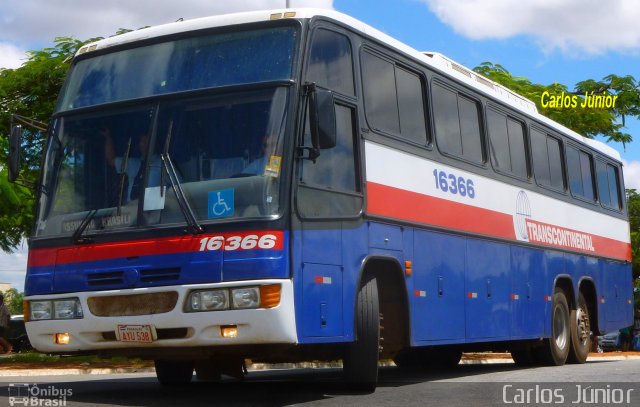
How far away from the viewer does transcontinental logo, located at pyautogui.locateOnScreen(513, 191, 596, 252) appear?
15.0 metres

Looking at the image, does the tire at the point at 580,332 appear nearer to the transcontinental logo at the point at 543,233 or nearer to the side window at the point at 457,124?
the transcontinental logo at the point at 543,233

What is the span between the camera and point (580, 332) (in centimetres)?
1781

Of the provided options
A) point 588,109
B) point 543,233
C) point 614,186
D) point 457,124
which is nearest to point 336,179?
Answer: point 457,124

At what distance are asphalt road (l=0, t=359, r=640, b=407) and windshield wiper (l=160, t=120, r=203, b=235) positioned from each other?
1.76 meters

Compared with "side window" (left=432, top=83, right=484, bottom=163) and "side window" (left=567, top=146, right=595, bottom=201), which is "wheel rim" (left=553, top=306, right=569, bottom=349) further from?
"side window" (left=432, top=83, right=484, bottom=163)

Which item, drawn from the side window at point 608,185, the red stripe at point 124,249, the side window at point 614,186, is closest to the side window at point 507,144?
the side window at point 608,185

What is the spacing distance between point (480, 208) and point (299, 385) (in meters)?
3.22

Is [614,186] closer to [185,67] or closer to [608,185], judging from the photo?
[608,185]

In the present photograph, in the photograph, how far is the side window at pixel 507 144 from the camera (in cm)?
1449

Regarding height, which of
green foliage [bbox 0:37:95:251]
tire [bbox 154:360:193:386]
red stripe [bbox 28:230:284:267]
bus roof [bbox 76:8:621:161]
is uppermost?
green foliage [bbox 0:37:95:251]

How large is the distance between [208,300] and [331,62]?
8.81 ft

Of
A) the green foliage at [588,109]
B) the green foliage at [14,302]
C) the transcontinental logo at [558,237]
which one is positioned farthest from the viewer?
the green foliage at [14,302]

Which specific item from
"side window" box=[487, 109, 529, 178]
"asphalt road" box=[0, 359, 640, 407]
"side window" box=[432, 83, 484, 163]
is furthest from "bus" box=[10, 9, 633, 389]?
"side window" box=[487, 109, 529, 178]

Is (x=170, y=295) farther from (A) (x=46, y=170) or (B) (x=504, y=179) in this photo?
(B) (x=504, y=179)
